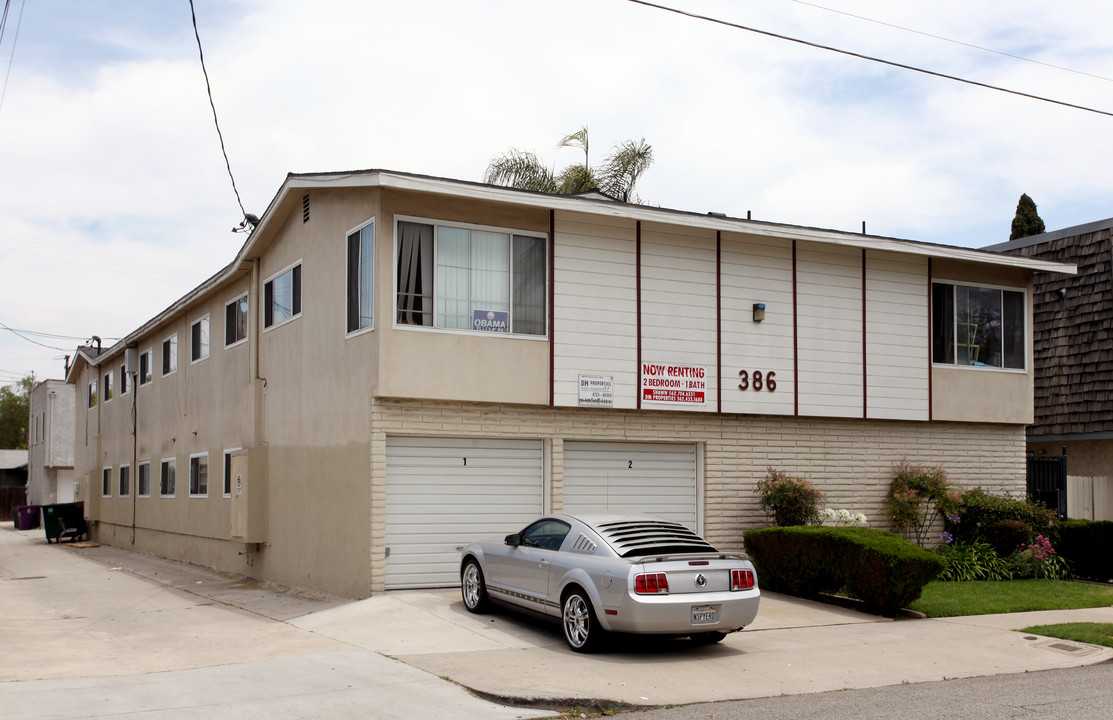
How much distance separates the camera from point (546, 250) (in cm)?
1558

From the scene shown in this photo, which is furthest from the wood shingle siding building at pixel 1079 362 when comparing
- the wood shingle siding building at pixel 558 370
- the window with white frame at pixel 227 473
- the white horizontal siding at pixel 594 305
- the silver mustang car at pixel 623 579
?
the window with white frame at pixel 227 473

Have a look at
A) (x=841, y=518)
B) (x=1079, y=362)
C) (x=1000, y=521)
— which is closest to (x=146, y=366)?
(x=841, y=518)

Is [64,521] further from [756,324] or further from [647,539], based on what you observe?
[647,539]

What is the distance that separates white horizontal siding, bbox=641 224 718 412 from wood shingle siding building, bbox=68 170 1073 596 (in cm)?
3

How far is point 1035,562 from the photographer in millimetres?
17406

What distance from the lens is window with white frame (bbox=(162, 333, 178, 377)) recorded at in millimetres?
25703

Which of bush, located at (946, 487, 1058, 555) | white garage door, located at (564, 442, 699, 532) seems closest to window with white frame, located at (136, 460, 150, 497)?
white garage door, located at (564, 442, 699, 532)

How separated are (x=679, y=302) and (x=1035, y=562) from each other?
7607 mm

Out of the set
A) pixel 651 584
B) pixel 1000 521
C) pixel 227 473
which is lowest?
pixel 1000 521

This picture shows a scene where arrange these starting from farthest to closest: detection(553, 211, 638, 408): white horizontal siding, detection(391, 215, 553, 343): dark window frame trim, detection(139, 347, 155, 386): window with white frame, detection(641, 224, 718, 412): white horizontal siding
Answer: detection(139, 347, 155, 386): window with white frame, detection(641, 224, 718, 412): white horizontal siding, detection(553, 211, 638, 408): white horizontal siding, detection(391, 215, 553, 343): dark window frame trim

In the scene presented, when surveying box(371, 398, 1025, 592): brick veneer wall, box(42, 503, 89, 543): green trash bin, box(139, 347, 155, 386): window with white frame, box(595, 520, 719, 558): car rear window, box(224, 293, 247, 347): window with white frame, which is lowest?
box(42, 503, 89, 543): green trash bin

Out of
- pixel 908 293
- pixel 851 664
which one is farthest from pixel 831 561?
pixel 908 293

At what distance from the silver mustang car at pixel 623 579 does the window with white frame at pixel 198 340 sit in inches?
534

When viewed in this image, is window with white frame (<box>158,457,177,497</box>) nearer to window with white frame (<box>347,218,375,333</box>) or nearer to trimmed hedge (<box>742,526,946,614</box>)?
window with white frame (<box>347,218,375,333</box>)
